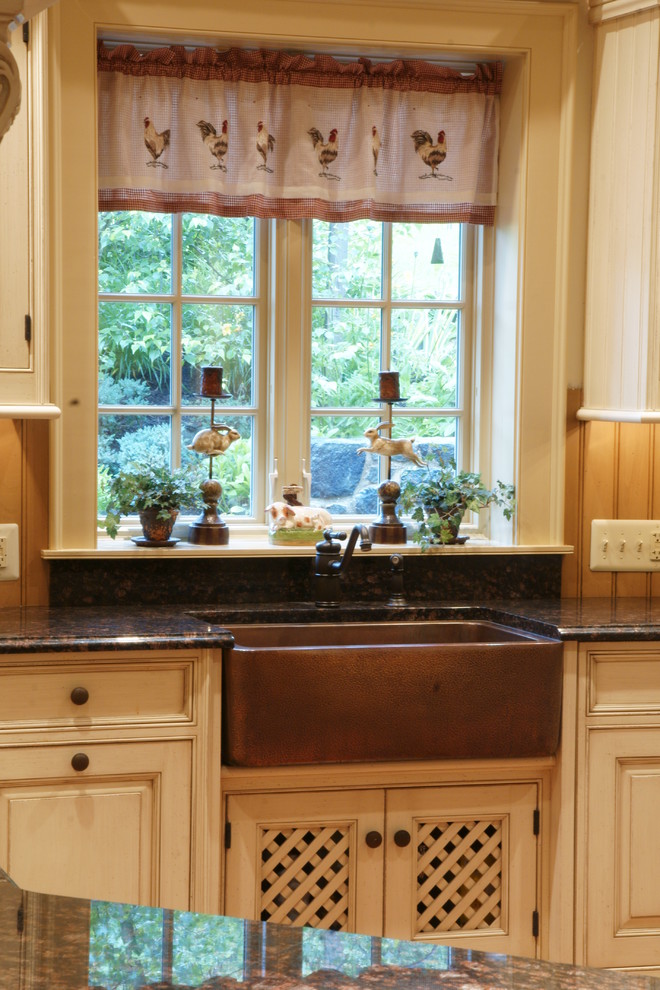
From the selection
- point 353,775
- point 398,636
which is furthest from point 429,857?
point 398,636

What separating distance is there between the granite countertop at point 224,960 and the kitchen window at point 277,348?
7.26 ft

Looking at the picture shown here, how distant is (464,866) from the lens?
2.63 m

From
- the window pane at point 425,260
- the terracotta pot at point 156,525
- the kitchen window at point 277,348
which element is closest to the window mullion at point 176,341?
the kitchen window at point 277,348

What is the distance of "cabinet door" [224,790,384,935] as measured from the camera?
2531 mm

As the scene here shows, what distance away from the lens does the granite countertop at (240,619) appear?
2.42 meters

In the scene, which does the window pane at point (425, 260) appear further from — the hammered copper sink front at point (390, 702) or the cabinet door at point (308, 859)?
the cabinet door at point (308, 859)

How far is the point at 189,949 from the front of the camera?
88 cm

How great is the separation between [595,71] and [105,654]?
197 centimetres

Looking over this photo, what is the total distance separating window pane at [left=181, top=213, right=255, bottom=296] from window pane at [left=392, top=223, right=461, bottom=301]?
411 millimetres

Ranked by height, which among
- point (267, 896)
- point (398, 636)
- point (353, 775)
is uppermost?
point (398, 636)

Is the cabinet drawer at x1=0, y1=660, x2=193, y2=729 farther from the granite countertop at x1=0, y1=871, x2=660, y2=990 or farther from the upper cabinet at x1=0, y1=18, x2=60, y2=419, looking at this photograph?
the granite countertop at x1=0, y1=871, x2=660, y2=990

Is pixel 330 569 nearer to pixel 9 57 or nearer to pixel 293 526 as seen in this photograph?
pixel 293 526

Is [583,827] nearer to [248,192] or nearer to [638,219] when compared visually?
[638,219]

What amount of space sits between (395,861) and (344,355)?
1374 millimetres
